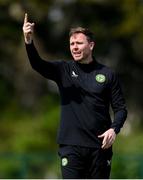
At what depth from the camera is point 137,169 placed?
1709cm

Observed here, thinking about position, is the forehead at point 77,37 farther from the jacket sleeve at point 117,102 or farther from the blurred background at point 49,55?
the blurred background at point 49,55

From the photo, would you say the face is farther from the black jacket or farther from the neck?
the black jacket

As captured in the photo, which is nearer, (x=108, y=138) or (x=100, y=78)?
(x=108, y=138)

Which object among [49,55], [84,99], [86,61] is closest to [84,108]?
[84,99]

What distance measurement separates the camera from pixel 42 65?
332 inches

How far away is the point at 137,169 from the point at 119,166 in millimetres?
441

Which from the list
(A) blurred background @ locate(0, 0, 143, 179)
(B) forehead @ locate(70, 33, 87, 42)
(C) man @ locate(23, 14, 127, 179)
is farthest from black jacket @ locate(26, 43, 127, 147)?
(A) blurred background @ locate(0, 0, 143, 179)

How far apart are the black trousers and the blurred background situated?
13431 millimetres

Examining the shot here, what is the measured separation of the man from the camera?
8.37 m

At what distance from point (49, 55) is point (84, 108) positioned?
63.7ft

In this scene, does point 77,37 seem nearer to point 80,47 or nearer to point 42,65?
point 80,47

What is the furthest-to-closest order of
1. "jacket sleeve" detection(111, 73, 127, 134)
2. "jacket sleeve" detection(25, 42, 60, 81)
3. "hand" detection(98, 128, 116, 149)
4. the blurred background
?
the blurred background < "jacket sleeve" detection(111, 73, 127, 134) < "jacket sleeve" detection(25, 42, 60, 81) < "hand" detection(98, 128, 116, 149)

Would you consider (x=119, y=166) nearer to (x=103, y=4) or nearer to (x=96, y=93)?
(x=96, y=93)

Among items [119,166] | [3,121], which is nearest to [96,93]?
[119,166]
